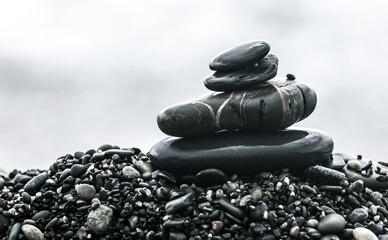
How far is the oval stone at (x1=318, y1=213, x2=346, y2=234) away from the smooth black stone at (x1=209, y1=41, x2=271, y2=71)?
2.06m

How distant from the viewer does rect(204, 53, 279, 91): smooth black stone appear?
7.43 m

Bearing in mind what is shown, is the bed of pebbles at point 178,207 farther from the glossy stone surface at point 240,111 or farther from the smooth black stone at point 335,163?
the glossy stone surface at point 240,111

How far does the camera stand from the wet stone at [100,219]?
6.79 metres

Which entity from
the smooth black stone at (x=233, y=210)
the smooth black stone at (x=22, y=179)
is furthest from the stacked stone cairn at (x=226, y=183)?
the smooth black stone at (x=22, y=179)

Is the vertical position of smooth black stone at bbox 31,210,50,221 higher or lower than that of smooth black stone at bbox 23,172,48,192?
lower

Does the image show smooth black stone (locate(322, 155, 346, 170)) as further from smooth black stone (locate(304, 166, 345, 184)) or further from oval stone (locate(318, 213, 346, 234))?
oval stone (locate(318, 213, 346, 234))

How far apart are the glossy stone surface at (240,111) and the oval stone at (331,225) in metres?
1.32

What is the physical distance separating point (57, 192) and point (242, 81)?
8.53 feet

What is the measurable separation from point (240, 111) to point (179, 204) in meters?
1.37

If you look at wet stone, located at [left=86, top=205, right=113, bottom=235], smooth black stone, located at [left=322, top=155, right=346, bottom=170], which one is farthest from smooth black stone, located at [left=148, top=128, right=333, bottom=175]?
wet stone, located at [left=86, top=205, right=113, bottom=235]

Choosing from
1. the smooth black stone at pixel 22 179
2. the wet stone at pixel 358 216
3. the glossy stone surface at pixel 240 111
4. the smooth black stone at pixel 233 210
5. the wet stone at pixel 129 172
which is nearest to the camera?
the smooth black stone at pixel 233 210

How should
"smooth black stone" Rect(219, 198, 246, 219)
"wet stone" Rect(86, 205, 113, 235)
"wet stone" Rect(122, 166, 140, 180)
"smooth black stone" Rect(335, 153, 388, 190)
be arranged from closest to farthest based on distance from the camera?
"smooth black stone" Rect(219, 198, 246, 219), "wet stone" Rect(86, 205, 113, 235), "wet stone" Rect(122, 166, 140, 180), "smooth black stone" Rect(335, 153, 388, 190)

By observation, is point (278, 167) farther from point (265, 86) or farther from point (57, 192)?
point (57, 192)

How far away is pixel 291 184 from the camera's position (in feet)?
23.1
